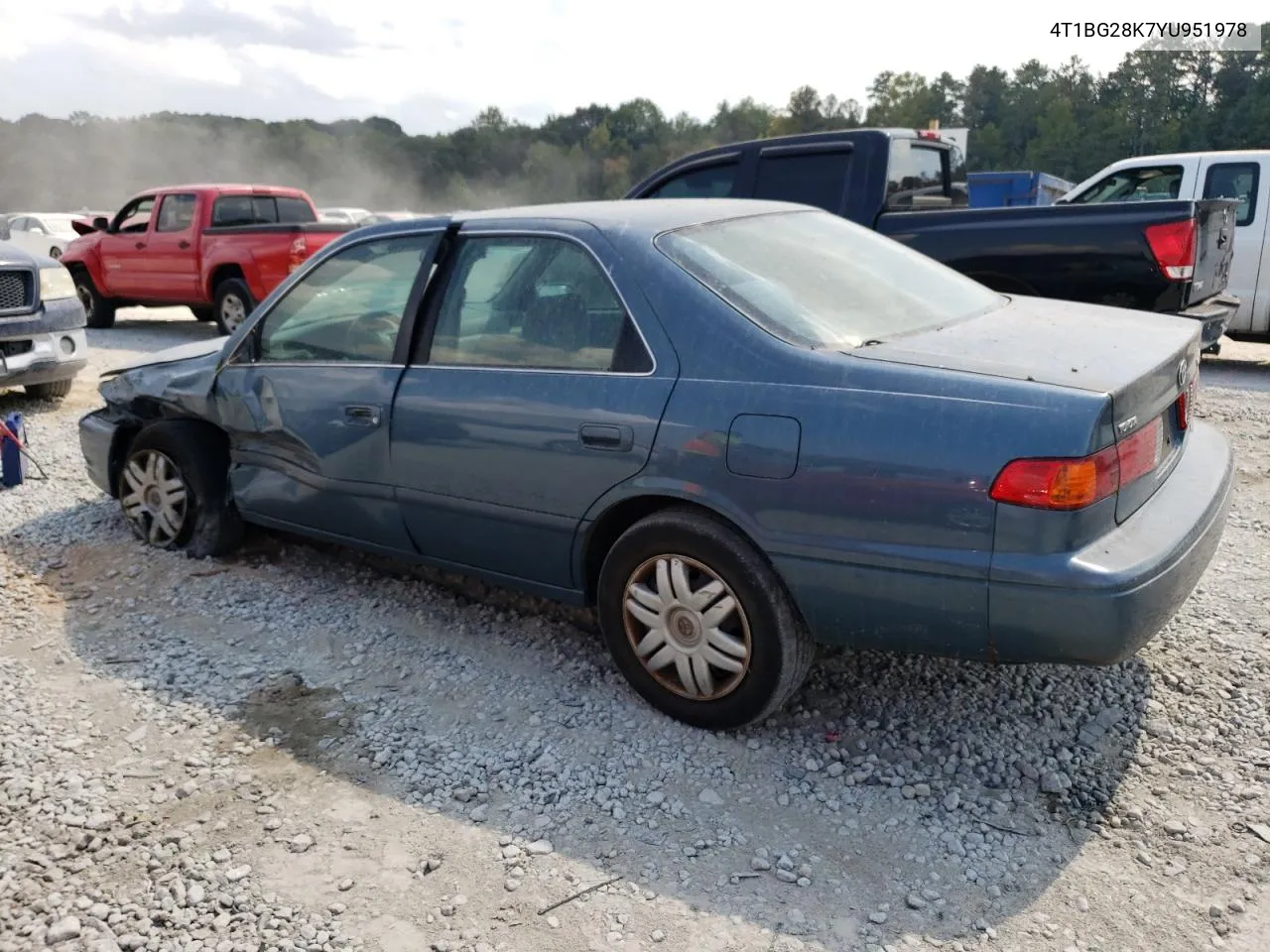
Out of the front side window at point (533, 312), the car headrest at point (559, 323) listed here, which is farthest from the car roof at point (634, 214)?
the car headrest at point (559, 323)

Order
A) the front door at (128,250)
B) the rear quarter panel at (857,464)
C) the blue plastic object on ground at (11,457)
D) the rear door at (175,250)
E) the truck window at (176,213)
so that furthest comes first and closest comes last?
the front door at (128,250), the truck window at (176,213), the rear door at (175,250), the blue plastic object on ground at (11,457), the rear quarter panel at (857,464)

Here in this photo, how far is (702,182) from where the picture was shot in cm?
782

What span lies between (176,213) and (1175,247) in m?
10.5

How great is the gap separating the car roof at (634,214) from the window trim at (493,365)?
78mm

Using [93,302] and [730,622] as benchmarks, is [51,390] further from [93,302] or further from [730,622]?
[730,622]

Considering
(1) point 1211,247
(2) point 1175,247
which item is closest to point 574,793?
(2) point 1175,247

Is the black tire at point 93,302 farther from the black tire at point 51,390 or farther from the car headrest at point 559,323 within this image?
the car headrest at point 559,323

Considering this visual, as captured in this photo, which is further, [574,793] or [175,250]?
[175,250]

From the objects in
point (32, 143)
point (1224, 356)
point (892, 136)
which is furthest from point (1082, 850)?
point (32, 143)

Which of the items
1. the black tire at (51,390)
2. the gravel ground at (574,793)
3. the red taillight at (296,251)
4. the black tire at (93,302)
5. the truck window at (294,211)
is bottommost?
the gravel ground at (574,793)

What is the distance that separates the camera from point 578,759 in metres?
3.07

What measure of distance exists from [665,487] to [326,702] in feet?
4.70

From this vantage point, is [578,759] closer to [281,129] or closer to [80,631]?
[80,631]

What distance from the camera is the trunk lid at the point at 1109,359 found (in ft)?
8.82
